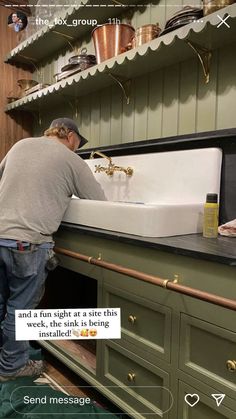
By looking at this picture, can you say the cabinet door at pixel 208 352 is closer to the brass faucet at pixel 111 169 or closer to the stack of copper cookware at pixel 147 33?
the brass faucet at pixel 111 169

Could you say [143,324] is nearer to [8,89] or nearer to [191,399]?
[191,399]

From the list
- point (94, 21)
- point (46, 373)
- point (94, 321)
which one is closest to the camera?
point (94, 321)

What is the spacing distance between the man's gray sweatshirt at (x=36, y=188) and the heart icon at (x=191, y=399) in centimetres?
71

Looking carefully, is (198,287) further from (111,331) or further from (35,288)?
(35,288)

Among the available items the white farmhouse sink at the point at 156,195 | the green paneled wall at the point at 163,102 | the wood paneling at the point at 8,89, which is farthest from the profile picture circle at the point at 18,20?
the white farmhouse sink at the point at 156,195

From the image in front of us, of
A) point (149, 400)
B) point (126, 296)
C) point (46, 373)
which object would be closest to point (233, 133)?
point (126, 296)

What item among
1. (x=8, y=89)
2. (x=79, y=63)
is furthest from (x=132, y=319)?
(x=8, y=89)

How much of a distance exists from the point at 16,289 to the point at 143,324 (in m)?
0.54

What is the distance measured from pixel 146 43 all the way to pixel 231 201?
2.41 feet

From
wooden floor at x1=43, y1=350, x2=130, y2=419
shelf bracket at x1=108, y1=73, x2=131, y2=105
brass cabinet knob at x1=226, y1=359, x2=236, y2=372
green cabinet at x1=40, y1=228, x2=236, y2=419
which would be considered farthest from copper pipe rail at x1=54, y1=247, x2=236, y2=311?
shelf bracket at x1=108, y1=73, x2=131, y2=105

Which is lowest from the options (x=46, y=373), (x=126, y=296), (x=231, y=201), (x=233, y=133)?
(x=46, y=373)

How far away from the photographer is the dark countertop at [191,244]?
2.51ft

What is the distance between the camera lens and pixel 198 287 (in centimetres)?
81

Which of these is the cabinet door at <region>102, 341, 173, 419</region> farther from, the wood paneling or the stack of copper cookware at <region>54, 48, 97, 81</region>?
the wood paneling
